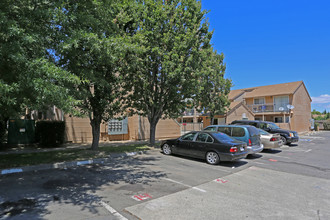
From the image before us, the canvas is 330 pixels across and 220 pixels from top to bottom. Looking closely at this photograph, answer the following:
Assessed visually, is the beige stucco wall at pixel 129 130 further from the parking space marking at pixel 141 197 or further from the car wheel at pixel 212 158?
the parking space marking at pixel 141 197

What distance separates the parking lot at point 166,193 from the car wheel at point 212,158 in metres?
0.46

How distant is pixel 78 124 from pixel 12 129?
12.9 feet

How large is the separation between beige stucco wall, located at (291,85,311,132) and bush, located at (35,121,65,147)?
104 feet

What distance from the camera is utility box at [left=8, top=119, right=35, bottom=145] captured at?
11.9 m

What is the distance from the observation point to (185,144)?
31.8 feet

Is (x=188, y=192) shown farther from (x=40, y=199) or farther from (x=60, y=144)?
(x=60, y=144)

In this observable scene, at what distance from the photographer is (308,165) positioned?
8781 mm

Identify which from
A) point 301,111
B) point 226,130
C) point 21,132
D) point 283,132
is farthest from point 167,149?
point 301,111

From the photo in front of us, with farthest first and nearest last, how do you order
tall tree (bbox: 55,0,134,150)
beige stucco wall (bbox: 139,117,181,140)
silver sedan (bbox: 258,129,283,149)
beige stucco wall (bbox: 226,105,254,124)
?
beige stucco wall (bbox: 226,105,254,124)
beige stucco wall (bbox: 139,117,181,140)
silver sedan (bbox: 258,129,283,149)
tall tree (bbox: 55,0,134,150)

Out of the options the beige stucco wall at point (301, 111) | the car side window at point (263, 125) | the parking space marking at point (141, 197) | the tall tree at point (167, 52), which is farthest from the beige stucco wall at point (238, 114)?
the parking space marking at point (141, 197)

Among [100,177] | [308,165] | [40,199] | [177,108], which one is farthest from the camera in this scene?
[177,108]

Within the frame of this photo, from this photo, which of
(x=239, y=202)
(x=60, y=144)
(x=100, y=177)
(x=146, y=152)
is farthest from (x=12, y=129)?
(x=239, y=202)

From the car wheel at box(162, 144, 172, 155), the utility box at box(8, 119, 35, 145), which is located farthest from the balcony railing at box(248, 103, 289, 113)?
the utility box at box(8, 119, 35, 145)

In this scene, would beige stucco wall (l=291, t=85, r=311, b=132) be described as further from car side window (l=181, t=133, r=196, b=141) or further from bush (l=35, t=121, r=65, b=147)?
bush (l=35, t=121, r=65, b=147)
